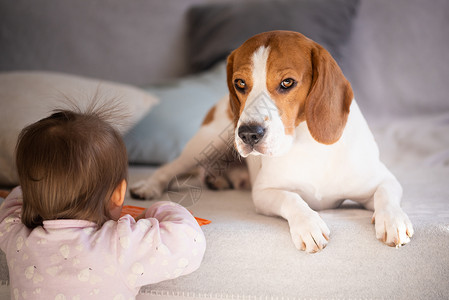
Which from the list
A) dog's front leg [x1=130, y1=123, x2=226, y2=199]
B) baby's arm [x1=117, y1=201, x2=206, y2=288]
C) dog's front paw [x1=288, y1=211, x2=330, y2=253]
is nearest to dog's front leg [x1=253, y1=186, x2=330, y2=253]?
dog's front paw [x1=288, y1=211, x2=330, y2=253]

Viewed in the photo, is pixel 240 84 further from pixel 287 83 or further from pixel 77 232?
pixel 77 232

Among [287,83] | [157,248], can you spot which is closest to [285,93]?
[287,83]

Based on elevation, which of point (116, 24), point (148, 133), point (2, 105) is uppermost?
point (116, 24)

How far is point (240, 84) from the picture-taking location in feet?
4.94

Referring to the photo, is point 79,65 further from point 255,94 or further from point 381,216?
point 381,216

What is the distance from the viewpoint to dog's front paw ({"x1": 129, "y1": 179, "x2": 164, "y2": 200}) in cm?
186

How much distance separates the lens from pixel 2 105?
206 cm

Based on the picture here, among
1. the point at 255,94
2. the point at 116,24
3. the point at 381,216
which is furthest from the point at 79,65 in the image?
the point at 381,216

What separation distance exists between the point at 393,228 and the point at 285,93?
0.51m

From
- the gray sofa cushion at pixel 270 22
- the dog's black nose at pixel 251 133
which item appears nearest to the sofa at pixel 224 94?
the gray sofa cushion at pixel 270 22

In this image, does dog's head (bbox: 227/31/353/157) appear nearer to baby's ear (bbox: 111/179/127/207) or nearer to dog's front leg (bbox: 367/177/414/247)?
dog's front leg (bbox: 367/177/414/247)

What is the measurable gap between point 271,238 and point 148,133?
128 cm

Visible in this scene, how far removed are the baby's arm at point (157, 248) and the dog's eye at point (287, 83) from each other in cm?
53

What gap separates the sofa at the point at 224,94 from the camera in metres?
1.25
